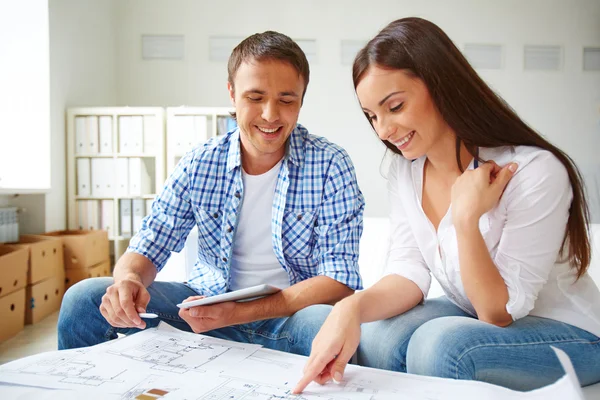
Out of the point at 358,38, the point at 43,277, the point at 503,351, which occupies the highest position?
the point at 358,38

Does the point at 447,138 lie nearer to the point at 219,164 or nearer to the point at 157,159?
the point at 219,164

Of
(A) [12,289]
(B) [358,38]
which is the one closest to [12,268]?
(A) [12,289]

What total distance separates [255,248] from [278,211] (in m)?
0.13

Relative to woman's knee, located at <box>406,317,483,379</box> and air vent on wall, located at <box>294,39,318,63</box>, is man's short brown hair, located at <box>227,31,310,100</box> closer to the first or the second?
woman's knee, located at <box>406,317,483,379</box>

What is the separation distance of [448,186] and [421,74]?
0.26 meters

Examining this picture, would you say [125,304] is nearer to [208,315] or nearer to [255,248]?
[208,315]

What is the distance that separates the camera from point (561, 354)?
0.60 meters

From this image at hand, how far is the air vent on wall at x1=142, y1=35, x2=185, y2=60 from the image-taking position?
511 centimetres

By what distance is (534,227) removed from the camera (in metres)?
0.98

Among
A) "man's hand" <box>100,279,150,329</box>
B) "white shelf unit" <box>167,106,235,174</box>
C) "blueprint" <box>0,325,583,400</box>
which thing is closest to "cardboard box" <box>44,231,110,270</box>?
"white shelf unit" <box>167,106,235,174</box>

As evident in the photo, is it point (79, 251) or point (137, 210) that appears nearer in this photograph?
point (79, 251)

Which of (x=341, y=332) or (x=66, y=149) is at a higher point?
(x=66, y=149)

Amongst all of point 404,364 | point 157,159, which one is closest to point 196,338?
point 404,364

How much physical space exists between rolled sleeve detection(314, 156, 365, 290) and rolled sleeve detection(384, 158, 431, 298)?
0.36ft
